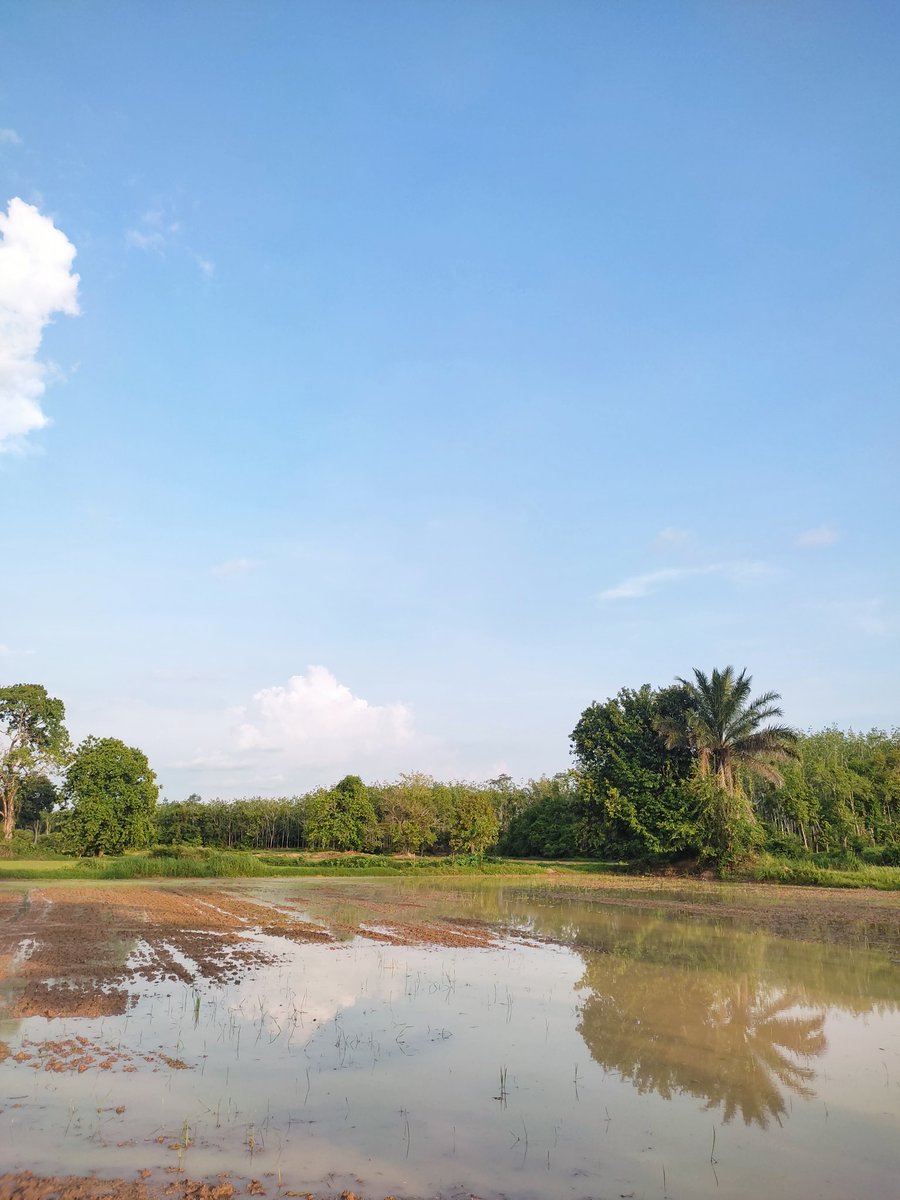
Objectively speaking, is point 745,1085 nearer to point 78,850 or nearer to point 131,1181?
point 131,1181

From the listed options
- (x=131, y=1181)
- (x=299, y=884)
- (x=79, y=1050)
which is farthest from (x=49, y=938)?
(x=299, y=884)

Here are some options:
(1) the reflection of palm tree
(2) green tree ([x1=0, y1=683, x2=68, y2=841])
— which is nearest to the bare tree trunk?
(2) green tree ([x1=0, y1=683, x2=68, y2=841])

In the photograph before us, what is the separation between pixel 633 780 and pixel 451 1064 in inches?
1356

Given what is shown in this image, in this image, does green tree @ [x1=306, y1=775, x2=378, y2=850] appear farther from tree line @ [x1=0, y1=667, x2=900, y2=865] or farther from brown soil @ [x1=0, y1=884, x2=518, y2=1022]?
brown soil @ [x1=0, y1=884, x2=518, y2=1022]

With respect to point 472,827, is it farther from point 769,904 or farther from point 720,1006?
point 720,1006

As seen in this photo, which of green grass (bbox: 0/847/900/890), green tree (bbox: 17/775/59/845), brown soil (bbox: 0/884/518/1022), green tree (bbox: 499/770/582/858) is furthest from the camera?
green tree (bbox: 17/775/59/845)

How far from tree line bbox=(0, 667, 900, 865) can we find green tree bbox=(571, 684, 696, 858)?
72 mm

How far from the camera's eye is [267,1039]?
8.95 meters

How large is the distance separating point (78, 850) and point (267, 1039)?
128 feet

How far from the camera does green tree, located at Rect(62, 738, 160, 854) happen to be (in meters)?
41.6

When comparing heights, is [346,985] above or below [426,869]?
above

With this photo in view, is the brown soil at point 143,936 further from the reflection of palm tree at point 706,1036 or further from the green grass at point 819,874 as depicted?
the green grass at point 819,874

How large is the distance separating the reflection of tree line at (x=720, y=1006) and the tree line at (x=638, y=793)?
66.7ft

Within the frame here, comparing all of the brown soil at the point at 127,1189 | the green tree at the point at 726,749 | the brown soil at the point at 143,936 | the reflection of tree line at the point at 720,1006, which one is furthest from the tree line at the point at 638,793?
the brown soil at the point at 127,1189
